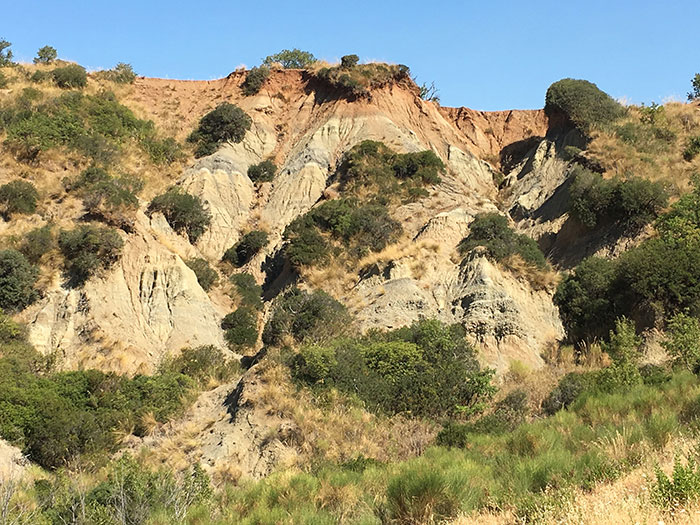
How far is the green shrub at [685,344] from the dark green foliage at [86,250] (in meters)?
20.1

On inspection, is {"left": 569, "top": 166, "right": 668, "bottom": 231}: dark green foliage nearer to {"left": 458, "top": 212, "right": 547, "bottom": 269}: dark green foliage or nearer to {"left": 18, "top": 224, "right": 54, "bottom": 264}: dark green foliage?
{"left": 458, "top": 212, "right": 547, "bottom": 269}: dark green foliage

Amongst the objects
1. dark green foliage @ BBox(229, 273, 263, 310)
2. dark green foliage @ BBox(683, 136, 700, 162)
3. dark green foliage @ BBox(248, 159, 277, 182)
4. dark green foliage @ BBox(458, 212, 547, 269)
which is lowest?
dark green foliage @ BBox(229, 273, 263, 310)

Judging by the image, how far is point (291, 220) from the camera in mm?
34969

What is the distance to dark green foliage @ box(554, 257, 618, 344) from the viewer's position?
2252 cm

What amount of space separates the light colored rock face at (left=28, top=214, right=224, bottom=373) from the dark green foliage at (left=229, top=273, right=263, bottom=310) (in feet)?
7.01

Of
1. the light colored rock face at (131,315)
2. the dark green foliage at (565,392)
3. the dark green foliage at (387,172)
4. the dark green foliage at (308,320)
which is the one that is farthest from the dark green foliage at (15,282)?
the dark green foliage at (565,392)

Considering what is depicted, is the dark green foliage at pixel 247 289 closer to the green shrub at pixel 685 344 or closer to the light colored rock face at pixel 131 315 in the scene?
the light colored rock face at pixel 131 315

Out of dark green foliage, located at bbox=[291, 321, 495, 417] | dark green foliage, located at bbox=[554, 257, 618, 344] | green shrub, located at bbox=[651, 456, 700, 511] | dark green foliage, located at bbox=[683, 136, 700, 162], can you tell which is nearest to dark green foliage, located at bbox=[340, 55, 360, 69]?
dark green foliage, located at bbox=[683, 136, 700, 162]

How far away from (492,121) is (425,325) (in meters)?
32.6

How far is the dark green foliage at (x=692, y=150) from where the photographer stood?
31828 millimetres

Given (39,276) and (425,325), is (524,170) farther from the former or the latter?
(39,276)

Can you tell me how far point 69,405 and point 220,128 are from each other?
1017 inches

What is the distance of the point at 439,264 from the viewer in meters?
26.8

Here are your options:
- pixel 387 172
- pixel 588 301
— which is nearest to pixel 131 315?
pixel 387 172
